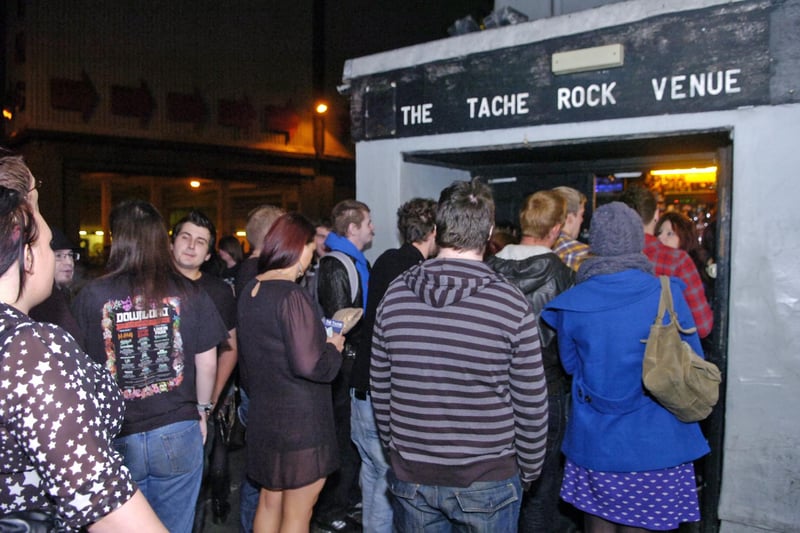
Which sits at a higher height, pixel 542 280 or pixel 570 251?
pixel 570 251

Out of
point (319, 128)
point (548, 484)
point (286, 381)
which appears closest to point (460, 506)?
point (286, 381)

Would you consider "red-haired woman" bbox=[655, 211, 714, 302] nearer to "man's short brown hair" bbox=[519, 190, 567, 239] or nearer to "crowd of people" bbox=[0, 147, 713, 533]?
"crowd of people" bbox=[0, 147, 713, 533]

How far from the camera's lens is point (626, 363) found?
3.00 meters

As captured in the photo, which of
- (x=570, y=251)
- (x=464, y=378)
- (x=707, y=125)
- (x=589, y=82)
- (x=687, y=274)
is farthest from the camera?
(x=589, y=82)

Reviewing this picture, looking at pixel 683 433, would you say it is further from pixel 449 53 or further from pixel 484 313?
pixel 449 53

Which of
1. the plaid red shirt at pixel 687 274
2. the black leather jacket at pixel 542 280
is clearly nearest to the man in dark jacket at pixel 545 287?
the black leather jacket at pixel 542 280

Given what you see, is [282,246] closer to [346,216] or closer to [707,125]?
[346,216]

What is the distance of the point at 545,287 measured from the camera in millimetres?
3654

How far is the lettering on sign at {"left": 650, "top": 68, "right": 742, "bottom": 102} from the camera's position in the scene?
375cm

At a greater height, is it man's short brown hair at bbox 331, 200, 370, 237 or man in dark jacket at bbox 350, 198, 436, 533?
man's short brown hair at bbox 331, 200, 370, 237

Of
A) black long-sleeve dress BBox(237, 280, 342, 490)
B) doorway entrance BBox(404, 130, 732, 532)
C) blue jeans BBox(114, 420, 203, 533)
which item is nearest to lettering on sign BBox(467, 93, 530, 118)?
doorway entrance BBox(404, 130, 732, 532)

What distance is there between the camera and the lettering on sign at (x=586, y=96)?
4188 mm

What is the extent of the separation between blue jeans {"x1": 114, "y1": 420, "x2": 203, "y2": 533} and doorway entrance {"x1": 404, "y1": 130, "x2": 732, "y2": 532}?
117 inches

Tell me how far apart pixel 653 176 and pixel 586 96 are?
2.10 metres
